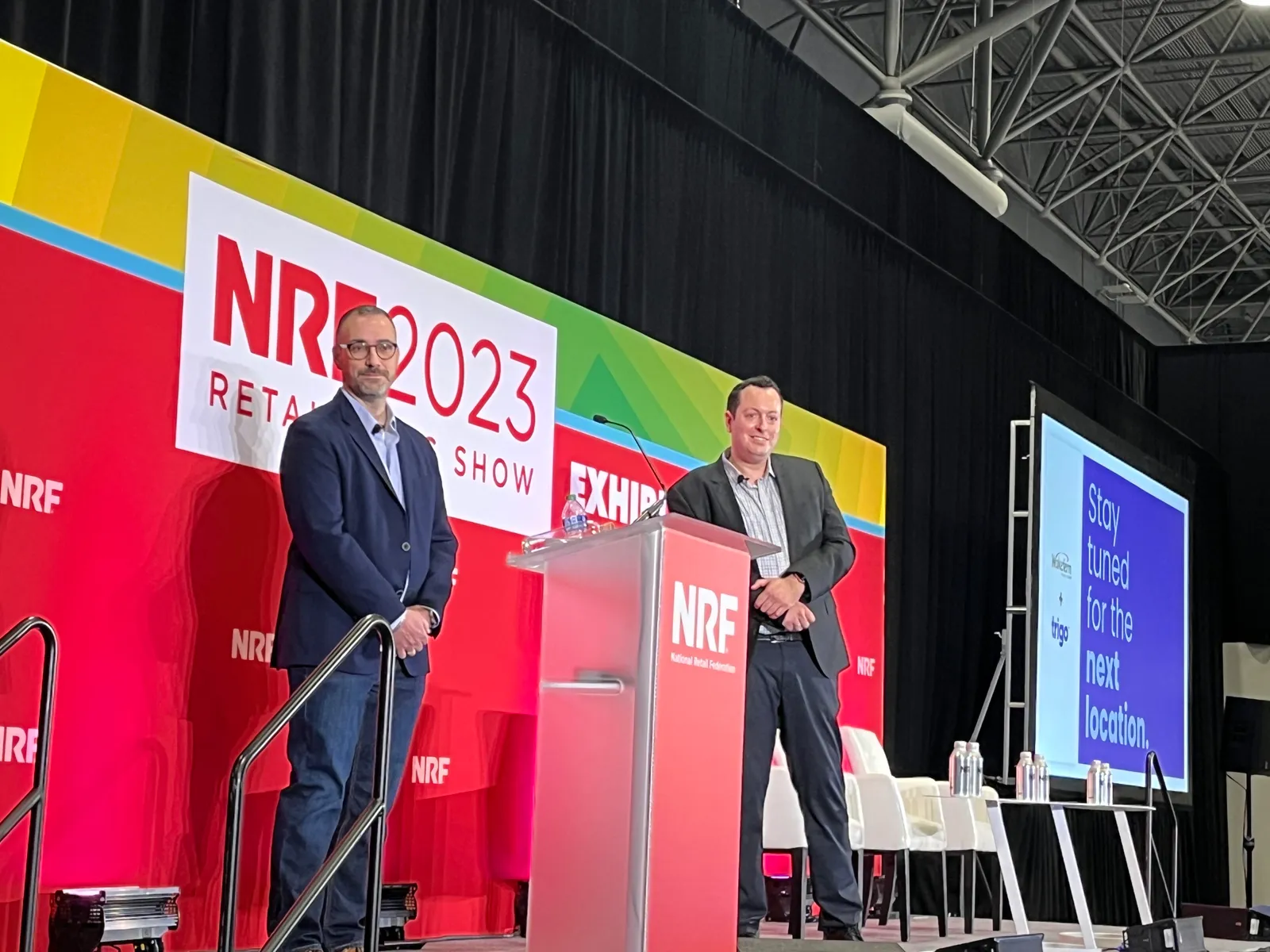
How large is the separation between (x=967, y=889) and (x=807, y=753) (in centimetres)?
340

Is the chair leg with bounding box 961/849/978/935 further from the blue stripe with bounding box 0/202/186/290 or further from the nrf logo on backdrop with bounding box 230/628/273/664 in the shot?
the blue stripe with bounding box 0/202/186/290

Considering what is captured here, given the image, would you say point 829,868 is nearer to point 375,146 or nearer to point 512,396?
point 512,396

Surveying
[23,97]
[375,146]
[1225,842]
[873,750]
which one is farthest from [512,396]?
[1225,842]

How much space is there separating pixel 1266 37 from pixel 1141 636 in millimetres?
5320

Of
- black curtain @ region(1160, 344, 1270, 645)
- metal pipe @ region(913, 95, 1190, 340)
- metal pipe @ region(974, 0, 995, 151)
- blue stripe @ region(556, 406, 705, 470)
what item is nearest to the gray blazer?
blue stripe @ region(556, 406, 705, 470)

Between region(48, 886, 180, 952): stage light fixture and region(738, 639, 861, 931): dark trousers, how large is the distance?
55.9 inches

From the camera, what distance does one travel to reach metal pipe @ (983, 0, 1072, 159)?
10453 millimetres

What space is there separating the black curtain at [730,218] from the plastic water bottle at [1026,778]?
2161 millimetres

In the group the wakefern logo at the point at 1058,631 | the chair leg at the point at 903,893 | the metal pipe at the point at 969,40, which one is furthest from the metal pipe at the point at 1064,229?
the chair leg at the point at 903,893

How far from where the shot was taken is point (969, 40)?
9.89m

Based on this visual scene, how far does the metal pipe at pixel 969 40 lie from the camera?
9.83 metres

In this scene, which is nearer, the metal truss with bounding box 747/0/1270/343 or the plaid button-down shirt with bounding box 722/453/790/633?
the plaid button-down shirt with bounding box 722/453/790/633

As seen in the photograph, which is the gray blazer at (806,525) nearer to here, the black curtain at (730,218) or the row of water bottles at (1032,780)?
the row of water bottles at (1032,780)

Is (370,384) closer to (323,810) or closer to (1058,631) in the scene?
(323,810)
